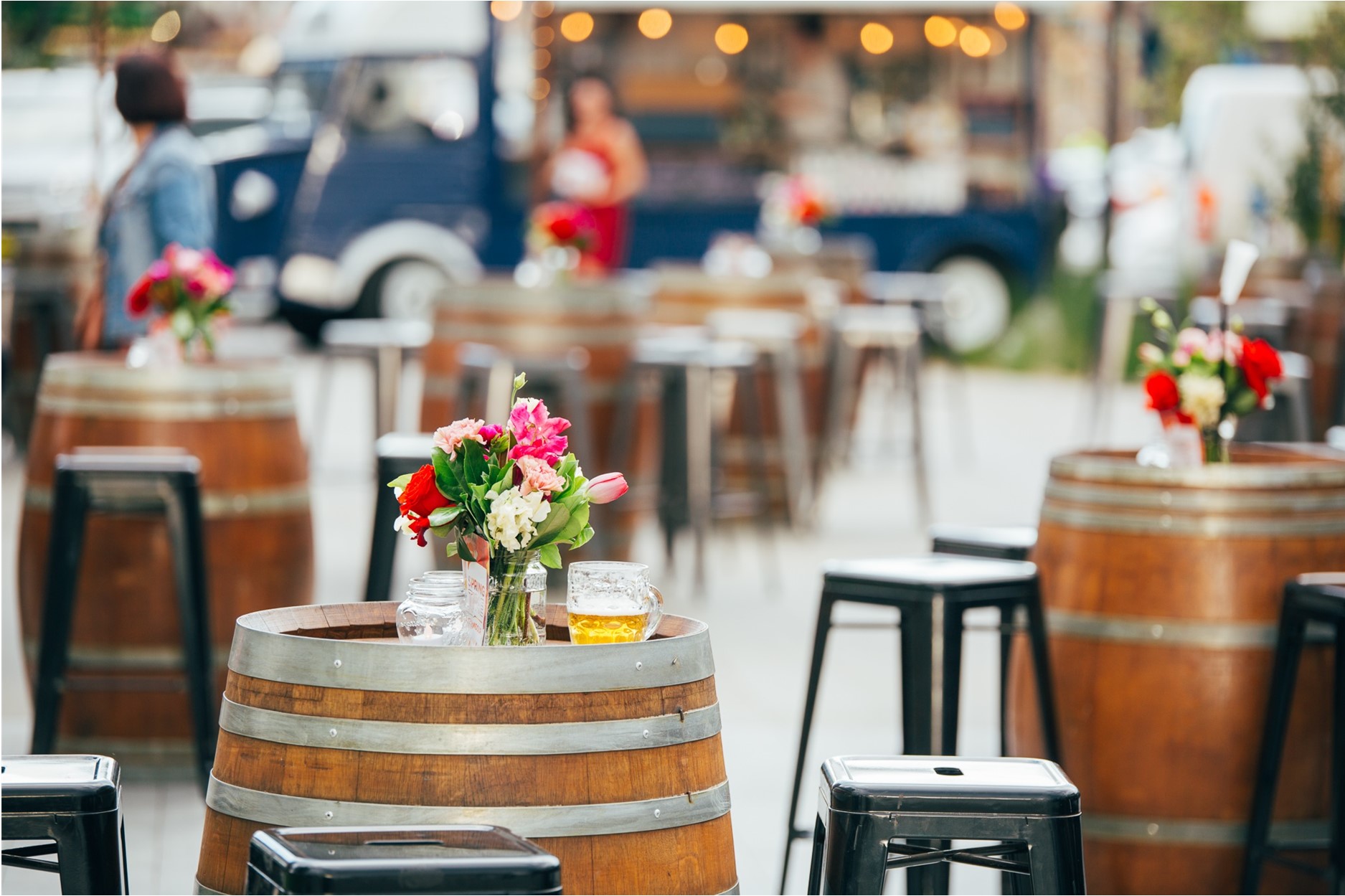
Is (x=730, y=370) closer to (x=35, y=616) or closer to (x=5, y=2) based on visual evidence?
(x=35, y=616)

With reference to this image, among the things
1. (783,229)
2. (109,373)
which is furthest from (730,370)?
(783,229)

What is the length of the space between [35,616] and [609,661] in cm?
322

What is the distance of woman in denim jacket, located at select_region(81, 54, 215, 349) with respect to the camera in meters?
6.40

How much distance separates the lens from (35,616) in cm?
544

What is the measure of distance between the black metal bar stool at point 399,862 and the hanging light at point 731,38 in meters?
15.4

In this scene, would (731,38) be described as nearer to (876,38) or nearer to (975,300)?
(876,38)

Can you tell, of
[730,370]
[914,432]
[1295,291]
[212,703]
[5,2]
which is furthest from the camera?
[5,2]

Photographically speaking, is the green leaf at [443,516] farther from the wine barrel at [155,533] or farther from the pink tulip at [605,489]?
the wine barrel at [155,533]

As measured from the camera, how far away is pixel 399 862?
2.24m

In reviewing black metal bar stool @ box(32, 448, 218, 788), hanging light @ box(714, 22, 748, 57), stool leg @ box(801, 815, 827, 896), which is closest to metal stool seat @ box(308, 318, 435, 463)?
black metal bar stool @ box(32, 448, 218, 788)

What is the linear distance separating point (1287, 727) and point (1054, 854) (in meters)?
1.61

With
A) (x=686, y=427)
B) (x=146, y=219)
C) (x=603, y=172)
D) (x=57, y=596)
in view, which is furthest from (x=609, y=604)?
(x=603, y=172)

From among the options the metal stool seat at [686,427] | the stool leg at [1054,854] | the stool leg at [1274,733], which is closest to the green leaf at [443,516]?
the stool leg at [1054,854]

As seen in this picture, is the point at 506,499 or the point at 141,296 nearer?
the point at 506,499
